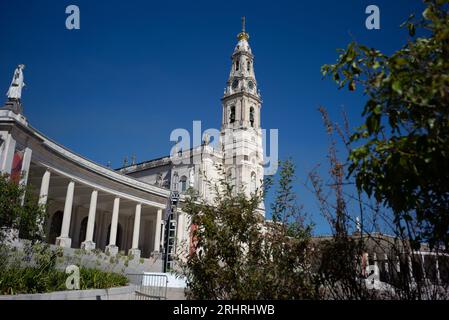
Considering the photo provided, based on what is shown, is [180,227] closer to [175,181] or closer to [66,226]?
[175,181]

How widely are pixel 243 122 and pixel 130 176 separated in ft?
58.1

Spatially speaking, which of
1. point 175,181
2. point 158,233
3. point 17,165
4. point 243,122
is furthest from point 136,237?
point 243,122

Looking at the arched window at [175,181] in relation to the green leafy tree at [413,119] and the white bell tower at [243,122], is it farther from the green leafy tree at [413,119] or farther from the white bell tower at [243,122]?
the green leafy tree at [413,119]

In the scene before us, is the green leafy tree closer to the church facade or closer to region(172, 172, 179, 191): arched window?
the church facade

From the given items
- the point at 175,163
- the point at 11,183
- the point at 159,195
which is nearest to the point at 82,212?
the point at 159,195

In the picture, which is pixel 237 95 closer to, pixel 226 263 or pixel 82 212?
pixel 82 212

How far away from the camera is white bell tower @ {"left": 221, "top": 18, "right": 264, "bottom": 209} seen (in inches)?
2068

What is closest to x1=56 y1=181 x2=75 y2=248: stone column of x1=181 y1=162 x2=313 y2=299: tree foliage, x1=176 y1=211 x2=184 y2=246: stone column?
x1=176 y1=211 x2=184 y2=246: stone column

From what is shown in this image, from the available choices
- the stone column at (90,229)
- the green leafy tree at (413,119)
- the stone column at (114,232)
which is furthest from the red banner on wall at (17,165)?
the green leafy tree at (413,119)

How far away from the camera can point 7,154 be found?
75.2 ft

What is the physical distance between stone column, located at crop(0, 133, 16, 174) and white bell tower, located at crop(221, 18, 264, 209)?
31.3 m

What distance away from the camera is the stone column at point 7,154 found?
22594mm

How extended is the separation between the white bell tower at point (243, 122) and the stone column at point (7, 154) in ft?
103
